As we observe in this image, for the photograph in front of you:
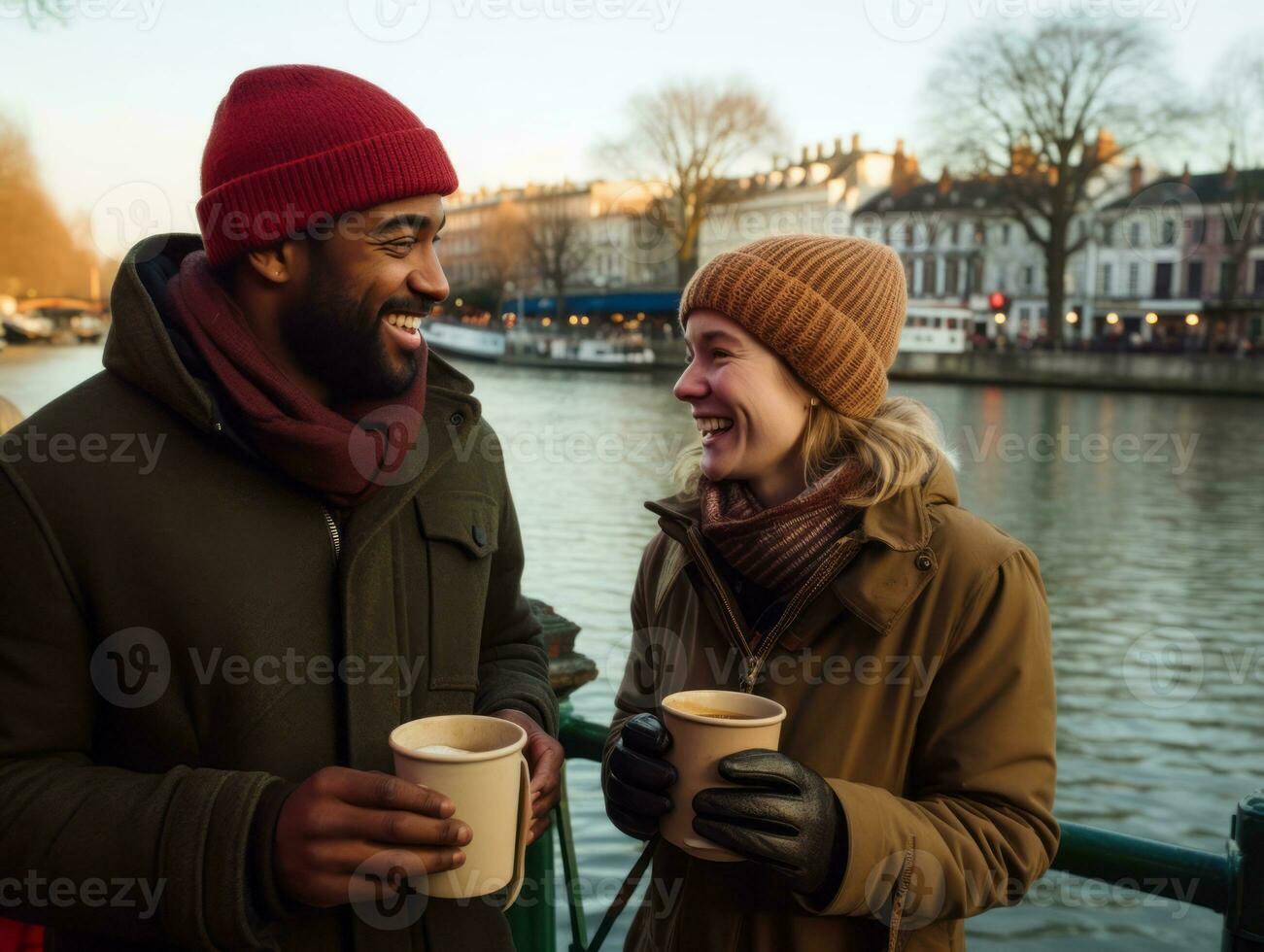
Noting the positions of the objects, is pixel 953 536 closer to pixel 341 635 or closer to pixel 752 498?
pixel 752 498

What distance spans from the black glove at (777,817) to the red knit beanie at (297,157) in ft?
3.11

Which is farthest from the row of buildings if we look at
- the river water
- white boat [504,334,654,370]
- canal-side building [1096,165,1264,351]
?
the river water

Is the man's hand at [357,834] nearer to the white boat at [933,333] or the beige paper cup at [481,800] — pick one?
the beige paper cup at [481,800]

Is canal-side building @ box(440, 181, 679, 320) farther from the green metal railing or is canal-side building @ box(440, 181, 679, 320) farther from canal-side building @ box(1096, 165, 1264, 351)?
the green metal railing

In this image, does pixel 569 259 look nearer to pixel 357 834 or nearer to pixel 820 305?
pixel 820 305

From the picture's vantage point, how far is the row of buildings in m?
48.4

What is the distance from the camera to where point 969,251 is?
6394cm

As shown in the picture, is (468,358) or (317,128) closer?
(317,128)

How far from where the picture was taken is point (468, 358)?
54750 mm

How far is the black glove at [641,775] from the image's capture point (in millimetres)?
1623

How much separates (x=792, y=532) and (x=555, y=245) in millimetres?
71357

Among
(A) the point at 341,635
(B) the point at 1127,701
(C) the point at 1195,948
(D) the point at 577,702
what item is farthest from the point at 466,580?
(B) the point at 1127,701

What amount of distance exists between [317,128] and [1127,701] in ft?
24.9

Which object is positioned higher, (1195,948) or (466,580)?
(466,580)
